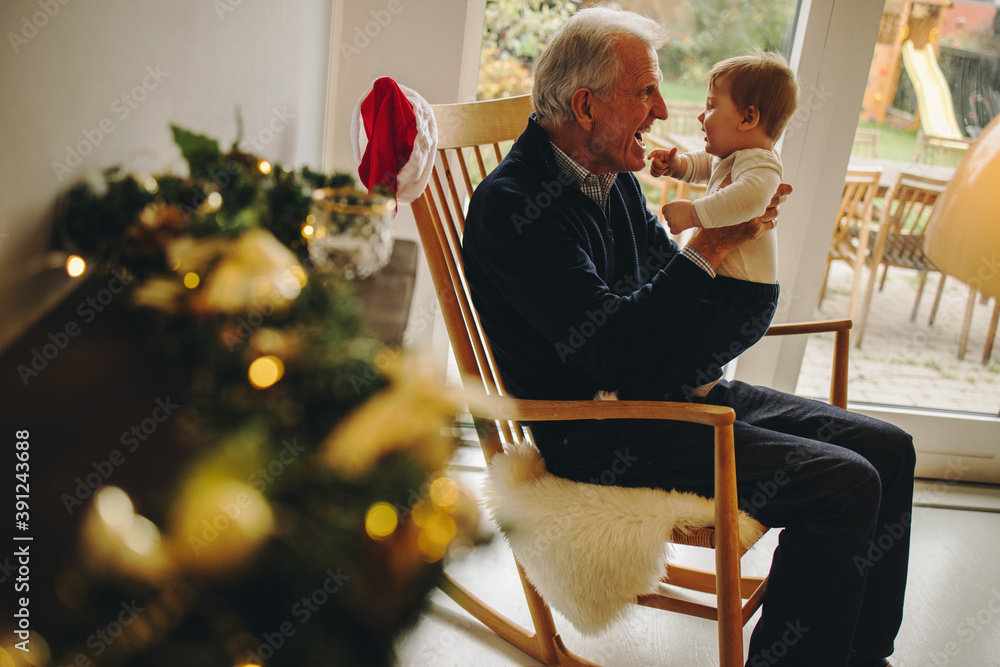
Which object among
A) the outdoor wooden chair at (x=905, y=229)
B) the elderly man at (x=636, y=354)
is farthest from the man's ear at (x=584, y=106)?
the outdoor wooden chair at (x=905, y=229)

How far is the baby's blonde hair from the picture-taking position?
4.47 ft

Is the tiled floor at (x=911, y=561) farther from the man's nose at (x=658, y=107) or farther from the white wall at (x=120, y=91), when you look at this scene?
the man's nose at (x=658, y=107)

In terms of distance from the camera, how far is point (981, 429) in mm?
2406

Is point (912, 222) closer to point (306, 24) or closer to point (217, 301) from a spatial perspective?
point (306, 24)

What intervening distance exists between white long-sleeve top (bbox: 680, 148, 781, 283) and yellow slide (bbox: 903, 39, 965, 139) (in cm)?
109

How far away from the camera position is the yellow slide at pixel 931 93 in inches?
83.6

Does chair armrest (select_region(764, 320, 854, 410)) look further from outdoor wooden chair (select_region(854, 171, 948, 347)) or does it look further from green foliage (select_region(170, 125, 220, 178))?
green foliage (select_region(170, 125, 220, 178))

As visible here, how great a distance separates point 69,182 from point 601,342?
2.81 feet

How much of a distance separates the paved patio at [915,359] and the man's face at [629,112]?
129cm

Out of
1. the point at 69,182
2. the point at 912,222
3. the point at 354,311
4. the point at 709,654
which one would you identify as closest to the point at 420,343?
the point at 354,311

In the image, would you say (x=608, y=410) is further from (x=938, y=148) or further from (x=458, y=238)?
(x=938, y=148)

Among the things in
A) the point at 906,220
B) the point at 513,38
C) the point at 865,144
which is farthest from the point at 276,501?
the point at 906,220

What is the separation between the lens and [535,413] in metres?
1.23

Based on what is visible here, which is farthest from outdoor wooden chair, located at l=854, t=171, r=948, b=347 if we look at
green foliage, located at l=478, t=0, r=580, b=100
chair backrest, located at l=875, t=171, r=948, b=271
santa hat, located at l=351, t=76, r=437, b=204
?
santa hat, located at l=351, t=76, r=437, b=204
